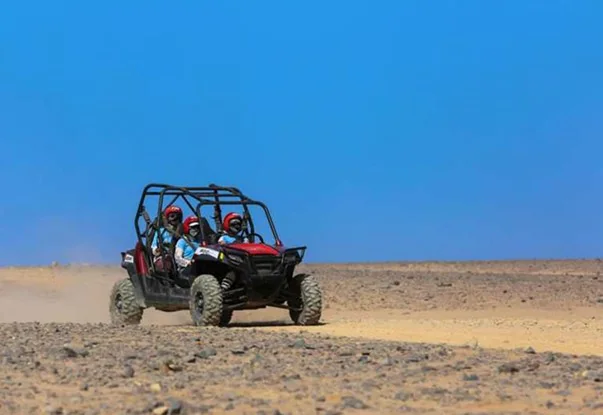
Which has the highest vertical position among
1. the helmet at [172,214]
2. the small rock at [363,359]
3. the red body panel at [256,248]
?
the helmet at [172,214]

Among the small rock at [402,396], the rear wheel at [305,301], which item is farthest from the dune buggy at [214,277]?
the small rock at [402,396]

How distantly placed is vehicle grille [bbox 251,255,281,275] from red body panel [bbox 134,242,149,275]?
2.39m

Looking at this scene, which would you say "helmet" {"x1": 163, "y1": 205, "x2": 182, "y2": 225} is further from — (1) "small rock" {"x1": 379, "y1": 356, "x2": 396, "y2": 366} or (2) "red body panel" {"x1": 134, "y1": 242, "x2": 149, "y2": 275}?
(1) "small rock" {"x1": 379, "y1": 356, "x2": 396, "y2": 366}

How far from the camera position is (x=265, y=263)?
679 inches

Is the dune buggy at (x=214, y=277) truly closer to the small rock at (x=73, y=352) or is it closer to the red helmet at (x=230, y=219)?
the red helmet at (x=230, y=219)

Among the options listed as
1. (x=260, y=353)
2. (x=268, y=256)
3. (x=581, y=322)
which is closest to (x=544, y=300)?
(x=581, y=322)

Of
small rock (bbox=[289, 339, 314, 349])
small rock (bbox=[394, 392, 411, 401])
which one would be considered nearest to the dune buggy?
small rock (bbox=[289, 339, 314, 349])

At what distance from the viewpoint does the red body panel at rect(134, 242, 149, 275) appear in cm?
1870

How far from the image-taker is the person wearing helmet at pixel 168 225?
18.3 meters

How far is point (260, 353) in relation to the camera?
38.7 ft

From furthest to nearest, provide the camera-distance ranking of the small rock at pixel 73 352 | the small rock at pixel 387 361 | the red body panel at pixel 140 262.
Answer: the red body panel at pixel 140 262 < the small rock at pixel 73 352 < the small rock at pixel 387 361

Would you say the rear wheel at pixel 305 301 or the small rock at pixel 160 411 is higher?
the rear wheel at pixel 305 301

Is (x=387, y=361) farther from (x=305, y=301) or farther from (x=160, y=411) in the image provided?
(x=305, y=301)

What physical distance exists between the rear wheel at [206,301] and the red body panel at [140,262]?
172 centimetres
